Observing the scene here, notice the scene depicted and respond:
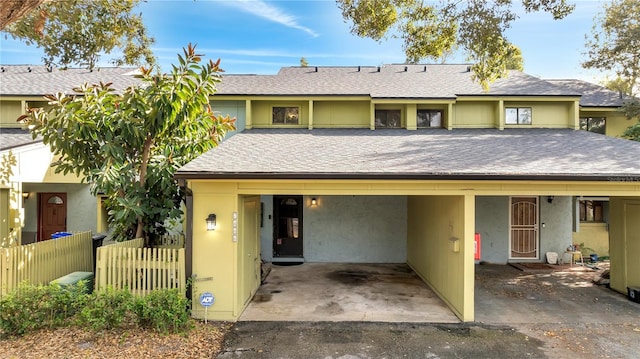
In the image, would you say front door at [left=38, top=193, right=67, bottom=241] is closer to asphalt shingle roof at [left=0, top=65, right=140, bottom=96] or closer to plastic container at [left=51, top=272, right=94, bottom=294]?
asphalt shingle roof at [left=0, top=65, right=140, bottom=96]

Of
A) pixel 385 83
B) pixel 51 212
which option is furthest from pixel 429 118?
pixel 51 212

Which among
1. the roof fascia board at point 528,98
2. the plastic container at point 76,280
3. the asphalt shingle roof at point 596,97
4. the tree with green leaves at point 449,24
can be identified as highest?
the tree with green leaves at point 449,24

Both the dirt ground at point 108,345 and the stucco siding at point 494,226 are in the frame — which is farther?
the stucco siding at point 494,226

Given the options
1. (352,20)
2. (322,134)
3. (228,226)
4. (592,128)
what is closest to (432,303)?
(228,226)

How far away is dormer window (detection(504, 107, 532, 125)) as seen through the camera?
1173cm

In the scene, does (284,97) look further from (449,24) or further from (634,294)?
(634,294)

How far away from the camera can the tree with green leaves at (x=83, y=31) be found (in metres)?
8.63

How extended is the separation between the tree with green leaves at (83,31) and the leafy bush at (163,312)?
7.21 metres

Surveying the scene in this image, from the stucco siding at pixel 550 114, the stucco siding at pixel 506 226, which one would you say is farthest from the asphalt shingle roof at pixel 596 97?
the stucco siding at pixel 506 226

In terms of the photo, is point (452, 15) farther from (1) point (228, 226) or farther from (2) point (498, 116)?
(1) point (228, 226)

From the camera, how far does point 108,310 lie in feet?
18.1

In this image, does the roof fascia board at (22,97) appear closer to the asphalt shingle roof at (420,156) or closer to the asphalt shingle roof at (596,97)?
the asphalt shingle roof at (420,156)

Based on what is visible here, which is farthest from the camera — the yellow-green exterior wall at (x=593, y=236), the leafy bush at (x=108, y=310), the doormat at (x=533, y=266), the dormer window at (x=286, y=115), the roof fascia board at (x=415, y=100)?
the yellow-green exterior wall at (x=593, y=236)

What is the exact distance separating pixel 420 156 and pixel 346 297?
11.8 feet
